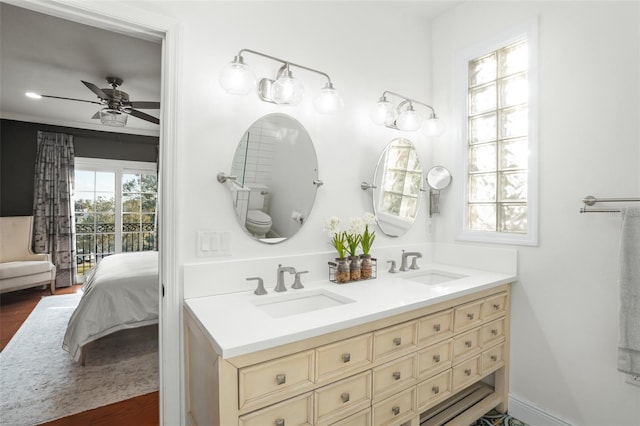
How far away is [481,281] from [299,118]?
1416 millimetres

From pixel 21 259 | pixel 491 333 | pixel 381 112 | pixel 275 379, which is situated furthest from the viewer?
pixel 21 259

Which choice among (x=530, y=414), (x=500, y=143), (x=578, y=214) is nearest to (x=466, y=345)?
(x=530, y=414)

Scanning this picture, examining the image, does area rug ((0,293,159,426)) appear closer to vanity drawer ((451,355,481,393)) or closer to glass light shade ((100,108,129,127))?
vanity drawer ((451,355,481,393))

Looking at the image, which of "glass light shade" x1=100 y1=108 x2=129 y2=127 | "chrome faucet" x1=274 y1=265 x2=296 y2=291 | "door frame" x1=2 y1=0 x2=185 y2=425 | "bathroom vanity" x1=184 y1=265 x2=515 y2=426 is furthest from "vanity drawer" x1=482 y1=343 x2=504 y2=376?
"glass light shade" x1=100 y1=108 x2=129 y2=127

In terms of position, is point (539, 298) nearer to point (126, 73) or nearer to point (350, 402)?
point (350, 402)

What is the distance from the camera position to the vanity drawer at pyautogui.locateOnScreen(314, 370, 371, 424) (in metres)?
1.21

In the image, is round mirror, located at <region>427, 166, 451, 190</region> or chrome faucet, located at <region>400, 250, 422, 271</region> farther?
round mirror, located at <region>427, 166, 451, 190</region>

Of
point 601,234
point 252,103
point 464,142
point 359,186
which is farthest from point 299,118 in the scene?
point 601,234

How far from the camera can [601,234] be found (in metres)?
1.65

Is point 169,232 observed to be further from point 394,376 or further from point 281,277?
point 394,376

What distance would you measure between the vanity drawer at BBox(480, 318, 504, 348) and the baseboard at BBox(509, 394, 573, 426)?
40 cm

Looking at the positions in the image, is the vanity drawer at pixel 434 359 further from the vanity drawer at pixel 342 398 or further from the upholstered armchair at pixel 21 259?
the upholstered armchair at pixel 21 259

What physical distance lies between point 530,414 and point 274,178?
206 centimetres

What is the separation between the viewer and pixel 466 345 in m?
1.75
